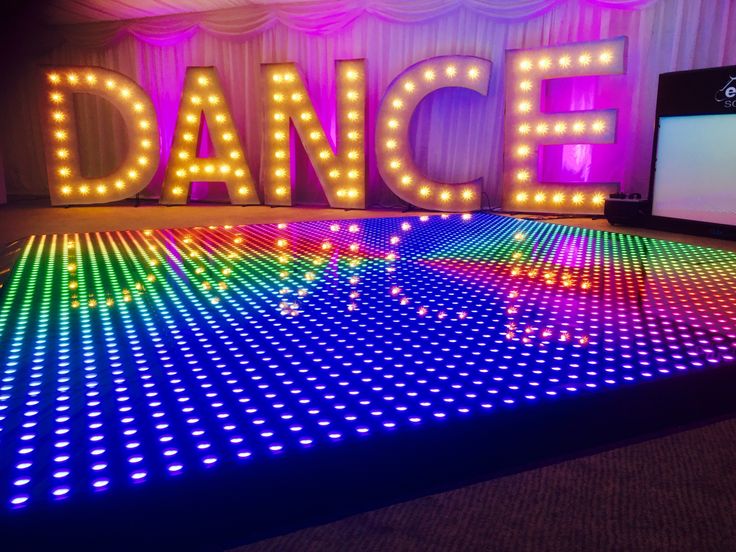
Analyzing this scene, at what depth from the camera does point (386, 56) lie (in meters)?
4.74

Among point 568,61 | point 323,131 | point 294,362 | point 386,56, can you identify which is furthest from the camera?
point 386,56

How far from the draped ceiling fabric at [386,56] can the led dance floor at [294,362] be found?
8.02 ft

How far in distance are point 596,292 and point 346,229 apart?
137 cm

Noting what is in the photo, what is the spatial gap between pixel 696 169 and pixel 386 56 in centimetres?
266

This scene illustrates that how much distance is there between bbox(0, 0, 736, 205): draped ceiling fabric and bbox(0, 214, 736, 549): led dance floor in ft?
8.02

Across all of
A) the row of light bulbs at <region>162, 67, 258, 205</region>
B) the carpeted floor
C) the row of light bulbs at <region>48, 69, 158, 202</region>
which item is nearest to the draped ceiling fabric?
the row of light bulbs at <region>162, 67, 258, 205</region>

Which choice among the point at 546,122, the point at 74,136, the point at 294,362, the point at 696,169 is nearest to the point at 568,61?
the point at 546,122

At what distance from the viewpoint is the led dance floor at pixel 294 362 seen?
652 mm

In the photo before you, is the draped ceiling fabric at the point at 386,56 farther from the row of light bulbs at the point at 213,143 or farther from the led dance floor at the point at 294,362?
the led dance floor at the point at 294,362

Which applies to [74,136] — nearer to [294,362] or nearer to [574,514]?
[294,362]

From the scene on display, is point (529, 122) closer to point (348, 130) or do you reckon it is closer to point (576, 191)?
point (576, 191)

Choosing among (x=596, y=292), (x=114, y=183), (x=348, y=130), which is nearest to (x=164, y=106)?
(x=114, y=183)

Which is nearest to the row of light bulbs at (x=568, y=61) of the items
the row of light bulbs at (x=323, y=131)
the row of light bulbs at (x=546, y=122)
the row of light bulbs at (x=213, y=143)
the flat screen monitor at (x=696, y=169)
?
the row of light bulbs at (x=546, y=122)

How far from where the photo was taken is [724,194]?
3.02 m
